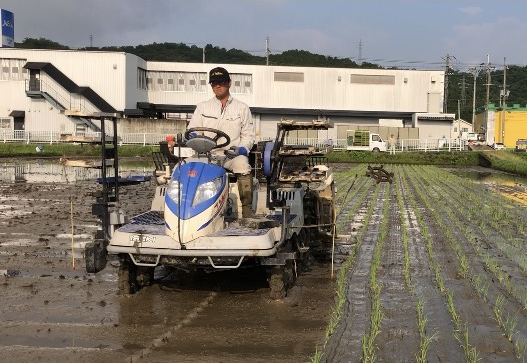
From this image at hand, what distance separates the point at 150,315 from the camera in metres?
5.67

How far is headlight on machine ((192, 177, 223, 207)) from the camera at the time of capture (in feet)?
19.1

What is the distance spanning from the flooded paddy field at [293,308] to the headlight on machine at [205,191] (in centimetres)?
96

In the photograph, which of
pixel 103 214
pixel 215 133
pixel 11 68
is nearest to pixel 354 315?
pixel 215 133

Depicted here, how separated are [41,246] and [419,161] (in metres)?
34.1

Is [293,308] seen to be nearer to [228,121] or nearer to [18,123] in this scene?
[228,121]

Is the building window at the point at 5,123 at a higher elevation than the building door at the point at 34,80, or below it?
below

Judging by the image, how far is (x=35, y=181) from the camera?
2100 cm

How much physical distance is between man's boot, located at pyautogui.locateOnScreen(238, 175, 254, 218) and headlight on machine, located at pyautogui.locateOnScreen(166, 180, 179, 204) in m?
0.81

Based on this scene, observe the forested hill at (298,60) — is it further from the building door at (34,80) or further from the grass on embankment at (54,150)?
the grass on embankment at (54,150)

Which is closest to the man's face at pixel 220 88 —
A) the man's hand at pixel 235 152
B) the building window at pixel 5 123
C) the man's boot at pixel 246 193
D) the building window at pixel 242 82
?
the man's hand at pixel 235 152

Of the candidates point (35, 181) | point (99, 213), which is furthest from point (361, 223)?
point (35, 181)

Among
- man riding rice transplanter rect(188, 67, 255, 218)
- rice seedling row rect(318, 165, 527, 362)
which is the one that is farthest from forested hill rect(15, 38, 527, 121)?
man riding rice transplanter rect(188, 67, 255, 218)

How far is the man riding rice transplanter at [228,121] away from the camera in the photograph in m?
6.66

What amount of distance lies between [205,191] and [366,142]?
4010 cm
